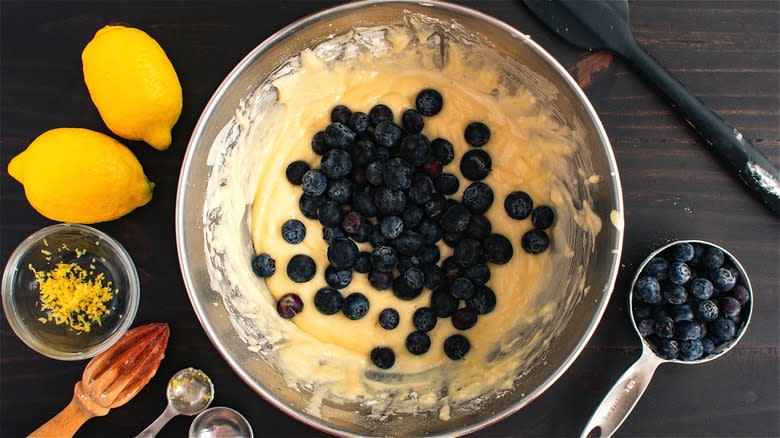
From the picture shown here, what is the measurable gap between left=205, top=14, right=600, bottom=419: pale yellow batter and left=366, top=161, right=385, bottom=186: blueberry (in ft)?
0.54

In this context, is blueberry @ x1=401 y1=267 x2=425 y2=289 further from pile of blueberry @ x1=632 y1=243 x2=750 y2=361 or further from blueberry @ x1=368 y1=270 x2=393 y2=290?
pile of blueberry @ x1=632 y1=243 x2=750 y2=361

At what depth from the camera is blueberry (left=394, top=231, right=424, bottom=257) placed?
65.7 inches

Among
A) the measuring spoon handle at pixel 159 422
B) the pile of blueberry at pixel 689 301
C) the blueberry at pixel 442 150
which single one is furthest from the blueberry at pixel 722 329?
the measuring spoon handle at pixel 159 422

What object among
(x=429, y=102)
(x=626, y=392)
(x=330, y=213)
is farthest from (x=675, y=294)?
(x=330, y=213)

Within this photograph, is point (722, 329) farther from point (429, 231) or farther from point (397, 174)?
point (397, 174)

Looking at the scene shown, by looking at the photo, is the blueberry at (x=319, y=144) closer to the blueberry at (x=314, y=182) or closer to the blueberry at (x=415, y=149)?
the blueberry at (x=314, y=182)

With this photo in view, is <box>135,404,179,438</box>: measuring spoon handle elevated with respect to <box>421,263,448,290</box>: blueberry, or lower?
lower

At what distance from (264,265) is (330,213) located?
8.6 inches

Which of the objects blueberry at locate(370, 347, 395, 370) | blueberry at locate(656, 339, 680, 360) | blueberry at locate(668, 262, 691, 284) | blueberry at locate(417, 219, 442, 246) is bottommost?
blueberry at locate(370, 347, 395, 370)

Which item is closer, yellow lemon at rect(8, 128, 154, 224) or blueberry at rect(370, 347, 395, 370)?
yellow lemon at rect(8, 128, 154, 224)

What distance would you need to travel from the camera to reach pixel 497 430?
175 centimetres

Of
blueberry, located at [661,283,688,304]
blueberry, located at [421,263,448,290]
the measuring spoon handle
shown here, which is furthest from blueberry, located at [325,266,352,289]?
A: blueberry, located at [661,283,688,304]

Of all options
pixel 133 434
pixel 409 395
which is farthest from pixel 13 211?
pixel 409 395

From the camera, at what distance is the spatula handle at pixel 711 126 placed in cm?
171
